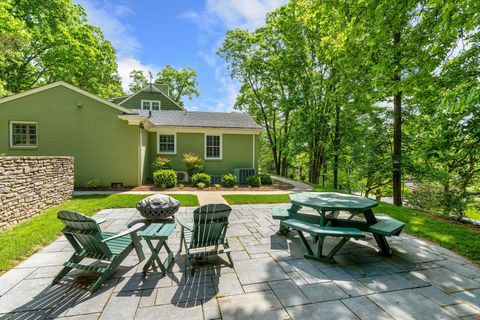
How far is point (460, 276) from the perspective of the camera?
3.18 m

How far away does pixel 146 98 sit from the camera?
19.2 metres

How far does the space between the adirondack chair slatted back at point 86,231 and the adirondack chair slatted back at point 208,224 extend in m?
1.18

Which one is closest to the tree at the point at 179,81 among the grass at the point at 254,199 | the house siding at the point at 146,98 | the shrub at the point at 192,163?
the house siding at the point at 146,98

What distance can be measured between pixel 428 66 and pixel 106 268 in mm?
7946

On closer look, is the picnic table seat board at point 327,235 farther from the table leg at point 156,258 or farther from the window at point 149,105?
the window at point 149,105

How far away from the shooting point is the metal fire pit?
17.9ft

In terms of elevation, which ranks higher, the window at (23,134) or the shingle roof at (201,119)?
the shingle roof at (201,119)

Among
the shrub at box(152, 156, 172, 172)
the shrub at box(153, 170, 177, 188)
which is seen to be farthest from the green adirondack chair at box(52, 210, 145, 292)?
the shrub at box(152, 156, 172, 172)

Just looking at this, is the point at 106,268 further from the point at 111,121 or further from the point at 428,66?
the point at 111,121

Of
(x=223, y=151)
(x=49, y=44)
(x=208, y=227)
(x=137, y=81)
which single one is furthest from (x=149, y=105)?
(x=208, y=227)

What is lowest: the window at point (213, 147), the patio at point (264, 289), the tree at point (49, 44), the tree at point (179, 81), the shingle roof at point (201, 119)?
the patio at point (264, 289)

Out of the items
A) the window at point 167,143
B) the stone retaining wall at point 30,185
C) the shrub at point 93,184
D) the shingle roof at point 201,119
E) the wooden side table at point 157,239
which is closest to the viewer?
the wooden side table at point 157,239

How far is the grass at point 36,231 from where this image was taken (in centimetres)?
353

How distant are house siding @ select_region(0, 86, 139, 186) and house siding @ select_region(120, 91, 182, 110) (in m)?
9.67
